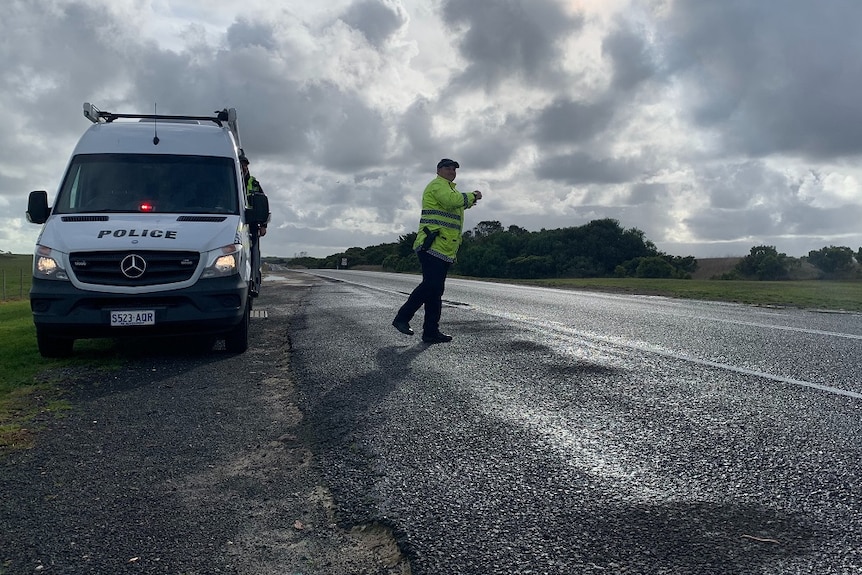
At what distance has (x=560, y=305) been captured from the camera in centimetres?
1383

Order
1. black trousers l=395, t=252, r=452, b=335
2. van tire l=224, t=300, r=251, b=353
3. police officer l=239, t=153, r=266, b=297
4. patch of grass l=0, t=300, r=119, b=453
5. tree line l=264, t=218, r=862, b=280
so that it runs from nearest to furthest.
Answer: patch of grass l=0, t=300, r=119, b=453 < van tire l=224, t=300, r=251, b=353 < black trousers l=395, t=252, r=452, b=335 < police officer l=239, t=153, r=266, b=297 < tree line l=264, t=218, r=862, b=280

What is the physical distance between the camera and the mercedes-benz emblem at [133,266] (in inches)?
A: 276

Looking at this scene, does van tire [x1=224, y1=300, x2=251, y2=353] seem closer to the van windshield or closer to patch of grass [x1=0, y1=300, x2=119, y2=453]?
patch of grass [x1=0, y1=300, x2=119, y2=453]

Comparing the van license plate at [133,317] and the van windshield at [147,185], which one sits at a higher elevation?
the van windshield at [147,185]

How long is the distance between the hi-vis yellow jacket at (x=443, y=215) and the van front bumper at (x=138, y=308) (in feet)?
7.60

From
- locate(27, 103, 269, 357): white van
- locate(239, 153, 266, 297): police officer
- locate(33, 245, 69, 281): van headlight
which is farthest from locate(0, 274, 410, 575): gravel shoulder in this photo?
locate(239, 153, 266, 297): police officer

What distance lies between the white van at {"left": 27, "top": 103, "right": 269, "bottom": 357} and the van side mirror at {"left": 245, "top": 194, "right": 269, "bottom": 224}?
0.04 feet

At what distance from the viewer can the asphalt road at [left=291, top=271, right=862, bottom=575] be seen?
2.63 metres

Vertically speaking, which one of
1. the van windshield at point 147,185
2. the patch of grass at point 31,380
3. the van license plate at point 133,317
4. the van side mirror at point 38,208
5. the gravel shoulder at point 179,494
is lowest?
the patch of grass at point 31,380

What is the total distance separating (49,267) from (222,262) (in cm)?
169

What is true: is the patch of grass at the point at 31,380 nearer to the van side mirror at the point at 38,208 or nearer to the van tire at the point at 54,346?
the van tire at the point at 54,346

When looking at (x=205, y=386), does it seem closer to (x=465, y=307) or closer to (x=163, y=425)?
(x=163, y=425)

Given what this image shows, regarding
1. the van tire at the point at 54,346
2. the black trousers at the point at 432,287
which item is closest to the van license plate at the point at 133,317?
the van tire at the point at 54,346

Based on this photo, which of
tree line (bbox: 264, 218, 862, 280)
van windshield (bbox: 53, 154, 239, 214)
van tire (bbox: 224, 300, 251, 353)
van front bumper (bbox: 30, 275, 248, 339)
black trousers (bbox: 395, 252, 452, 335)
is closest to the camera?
van front bumper (bbox: 30, 275, 248, 339)
